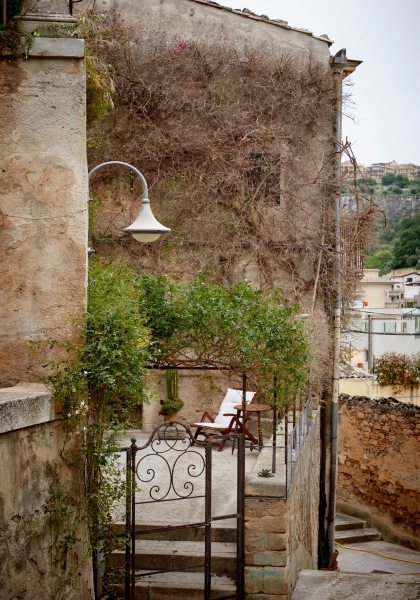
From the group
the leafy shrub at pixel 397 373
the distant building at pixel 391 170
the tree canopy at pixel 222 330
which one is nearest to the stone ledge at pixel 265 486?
the tree canopy at pixel 222 330

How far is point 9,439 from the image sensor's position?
4.62 m

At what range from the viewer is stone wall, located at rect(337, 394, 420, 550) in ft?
52.5

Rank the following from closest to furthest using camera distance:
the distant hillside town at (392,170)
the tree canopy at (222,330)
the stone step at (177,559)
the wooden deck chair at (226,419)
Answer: the tree canopy at (222,330), the stone step at (177,559), the wooden deck chair at (226,419), the distant hillside town at (392,170)

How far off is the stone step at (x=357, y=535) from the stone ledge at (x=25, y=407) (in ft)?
38.2

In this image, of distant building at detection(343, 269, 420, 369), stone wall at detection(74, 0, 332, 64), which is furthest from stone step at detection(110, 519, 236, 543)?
distant building at detection(343, 269, 420, 369)

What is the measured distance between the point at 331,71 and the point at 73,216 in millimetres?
8813

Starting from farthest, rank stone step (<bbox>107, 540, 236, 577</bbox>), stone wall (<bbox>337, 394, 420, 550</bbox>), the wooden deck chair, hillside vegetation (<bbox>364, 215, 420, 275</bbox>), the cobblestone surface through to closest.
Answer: hillside vegetation (<bbox>364, 215, 420, 275</bbox>)
stone wall (<bbox>337, 394, 420, 550</bbox>)
the wooden deck chair
the cobblestone surface
stone step (<bbox>107, 540, 236, 577</bbox>)

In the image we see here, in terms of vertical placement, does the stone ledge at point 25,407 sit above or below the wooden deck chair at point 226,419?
above

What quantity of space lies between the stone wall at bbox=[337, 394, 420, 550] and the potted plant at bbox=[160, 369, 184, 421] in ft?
20.7

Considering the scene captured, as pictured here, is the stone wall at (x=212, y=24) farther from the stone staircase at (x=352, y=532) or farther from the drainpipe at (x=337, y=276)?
the stone staircase at (x=352, y=532)

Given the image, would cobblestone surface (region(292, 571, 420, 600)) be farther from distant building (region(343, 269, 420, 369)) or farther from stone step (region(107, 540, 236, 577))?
distant building (region(343, 269, 420, 369))

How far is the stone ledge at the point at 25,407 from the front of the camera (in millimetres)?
4523

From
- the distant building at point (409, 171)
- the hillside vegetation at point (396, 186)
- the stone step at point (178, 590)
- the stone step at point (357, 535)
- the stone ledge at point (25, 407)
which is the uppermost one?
the distant building at point (409, 171)

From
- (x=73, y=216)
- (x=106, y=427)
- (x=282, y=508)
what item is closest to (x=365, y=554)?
(x=282, y=508)
